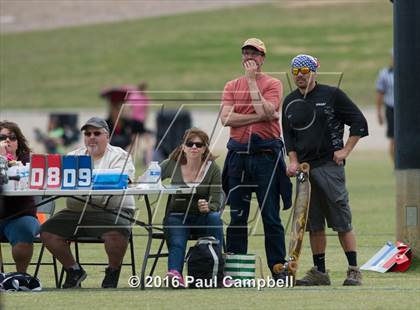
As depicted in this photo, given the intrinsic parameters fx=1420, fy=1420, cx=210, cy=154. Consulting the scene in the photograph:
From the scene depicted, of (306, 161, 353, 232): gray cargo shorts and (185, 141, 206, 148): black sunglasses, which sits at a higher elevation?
(185, 141, 206, 148): black sunglasses

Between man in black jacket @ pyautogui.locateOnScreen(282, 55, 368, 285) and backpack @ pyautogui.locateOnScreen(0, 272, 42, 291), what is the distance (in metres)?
2.18

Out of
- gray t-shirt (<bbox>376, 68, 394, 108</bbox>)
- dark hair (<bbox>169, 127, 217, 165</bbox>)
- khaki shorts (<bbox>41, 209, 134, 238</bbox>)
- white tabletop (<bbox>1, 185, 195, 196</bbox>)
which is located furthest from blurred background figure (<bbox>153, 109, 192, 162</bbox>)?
white tabletop (<bbox>1, 185, 195, 196</bbox>)

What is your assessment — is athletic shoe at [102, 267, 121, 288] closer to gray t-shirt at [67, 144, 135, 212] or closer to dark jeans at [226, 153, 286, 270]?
gray t-shirt at [67, 144, 135, 212]

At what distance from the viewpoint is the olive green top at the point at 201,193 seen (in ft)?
38.6

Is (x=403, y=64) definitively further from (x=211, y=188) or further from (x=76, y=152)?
(x=76, y=152)

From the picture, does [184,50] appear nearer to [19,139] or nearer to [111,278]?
[19,139]

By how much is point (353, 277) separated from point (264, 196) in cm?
102

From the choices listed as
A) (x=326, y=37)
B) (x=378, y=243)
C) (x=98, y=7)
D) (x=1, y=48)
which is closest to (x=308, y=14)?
(x=326, y=37)

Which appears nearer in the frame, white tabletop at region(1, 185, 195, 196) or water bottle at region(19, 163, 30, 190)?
white tabletop at region(1, 185, 195, 196)

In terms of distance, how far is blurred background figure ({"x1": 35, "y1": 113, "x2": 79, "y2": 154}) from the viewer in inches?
1336

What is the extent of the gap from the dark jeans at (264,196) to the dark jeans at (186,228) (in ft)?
0.99

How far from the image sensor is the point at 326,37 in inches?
2430

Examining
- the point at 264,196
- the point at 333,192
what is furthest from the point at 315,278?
the point at 264,196

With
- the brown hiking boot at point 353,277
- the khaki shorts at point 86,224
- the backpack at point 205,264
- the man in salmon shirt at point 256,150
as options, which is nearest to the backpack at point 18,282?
the khaki shorts at point 86,224
